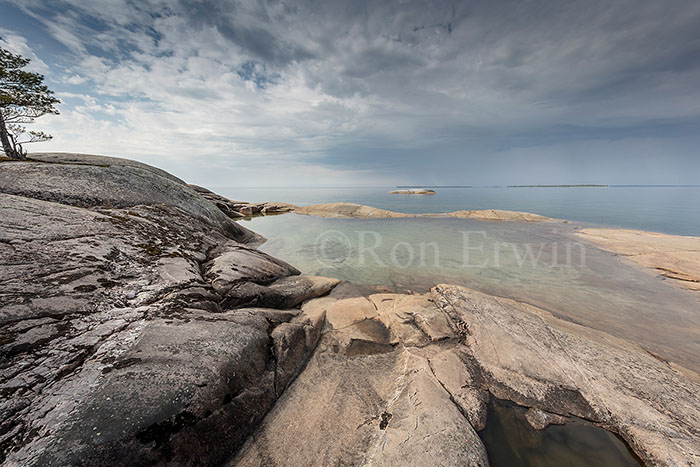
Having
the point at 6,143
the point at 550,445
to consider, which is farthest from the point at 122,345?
the point at 6,143

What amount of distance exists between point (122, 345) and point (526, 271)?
14408 millimetres

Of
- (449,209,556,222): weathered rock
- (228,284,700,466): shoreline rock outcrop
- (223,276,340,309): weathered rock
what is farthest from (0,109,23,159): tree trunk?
(449,209,556,222): weathered rock

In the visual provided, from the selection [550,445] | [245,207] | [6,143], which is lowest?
[550,445]

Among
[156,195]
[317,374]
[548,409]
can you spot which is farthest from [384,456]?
[156,195]

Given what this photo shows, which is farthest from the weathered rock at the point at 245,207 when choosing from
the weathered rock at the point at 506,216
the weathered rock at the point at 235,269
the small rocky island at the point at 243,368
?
the weathered rock at the point at 506,216

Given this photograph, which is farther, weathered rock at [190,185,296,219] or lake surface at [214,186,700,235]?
weathered rock at [190,185,296,219]

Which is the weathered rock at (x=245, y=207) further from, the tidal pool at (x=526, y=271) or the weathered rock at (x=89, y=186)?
the weathered rock at (x=89, y=186)

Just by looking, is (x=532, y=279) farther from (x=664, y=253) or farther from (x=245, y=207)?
(x=245, y=207)

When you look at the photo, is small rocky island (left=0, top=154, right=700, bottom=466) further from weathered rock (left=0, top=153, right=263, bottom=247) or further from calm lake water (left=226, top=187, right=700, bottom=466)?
calm lake water (left=226, top=187, right=700, bottom=466)

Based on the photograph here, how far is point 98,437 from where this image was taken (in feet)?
7.51

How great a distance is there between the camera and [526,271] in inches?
449

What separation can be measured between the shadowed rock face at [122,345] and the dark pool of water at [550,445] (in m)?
3.51

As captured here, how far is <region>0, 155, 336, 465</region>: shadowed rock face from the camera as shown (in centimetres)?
235

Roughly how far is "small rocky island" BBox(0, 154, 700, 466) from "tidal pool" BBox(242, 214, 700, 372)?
2281 millimetres
